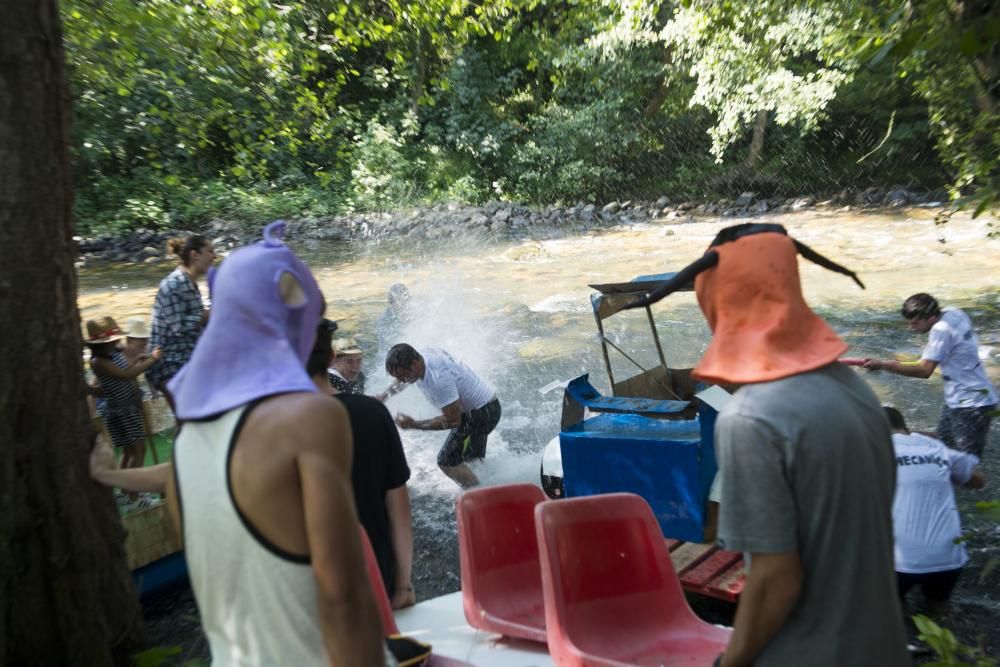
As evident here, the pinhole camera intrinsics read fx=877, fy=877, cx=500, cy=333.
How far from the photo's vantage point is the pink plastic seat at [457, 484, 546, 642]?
3707 mm

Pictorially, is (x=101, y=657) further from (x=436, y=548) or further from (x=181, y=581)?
(x=436, y=548)

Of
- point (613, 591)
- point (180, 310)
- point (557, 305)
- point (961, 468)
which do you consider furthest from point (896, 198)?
point (613, 591)

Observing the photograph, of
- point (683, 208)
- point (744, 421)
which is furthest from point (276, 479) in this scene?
point (683, 208)

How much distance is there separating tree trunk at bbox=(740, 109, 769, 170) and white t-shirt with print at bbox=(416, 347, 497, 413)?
2222cm

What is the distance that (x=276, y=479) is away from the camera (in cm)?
160

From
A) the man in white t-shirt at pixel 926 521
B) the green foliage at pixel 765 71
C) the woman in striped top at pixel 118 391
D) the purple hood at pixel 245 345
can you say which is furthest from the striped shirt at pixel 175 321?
the green foliage at pixel 765 71

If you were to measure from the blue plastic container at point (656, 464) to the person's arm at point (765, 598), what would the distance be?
2.86 metres

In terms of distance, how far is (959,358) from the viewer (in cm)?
634

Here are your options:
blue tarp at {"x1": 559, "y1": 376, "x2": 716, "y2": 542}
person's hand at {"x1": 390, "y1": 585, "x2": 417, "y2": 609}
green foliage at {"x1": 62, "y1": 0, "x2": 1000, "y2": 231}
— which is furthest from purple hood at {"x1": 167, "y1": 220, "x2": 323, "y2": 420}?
green foliage at {"x1": 62, "y1": 0, "x2": 1000, "y2": 231}

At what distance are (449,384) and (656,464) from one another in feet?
7.31

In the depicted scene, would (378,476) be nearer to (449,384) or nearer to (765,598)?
(765,598)

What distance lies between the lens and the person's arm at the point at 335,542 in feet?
5.27

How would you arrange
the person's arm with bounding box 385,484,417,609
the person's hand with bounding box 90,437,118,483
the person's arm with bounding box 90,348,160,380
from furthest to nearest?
the person's arm with bounding box 90,348,160,380
the person's arm with bounding box 385,484,417,609
the person's hand with bounding box 90,437,118,483

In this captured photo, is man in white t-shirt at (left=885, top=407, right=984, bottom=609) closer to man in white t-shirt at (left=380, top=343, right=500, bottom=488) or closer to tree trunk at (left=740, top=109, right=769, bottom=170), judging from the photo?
man in white t-shirt at (left=380, top=343, right=500, bottom=488)
